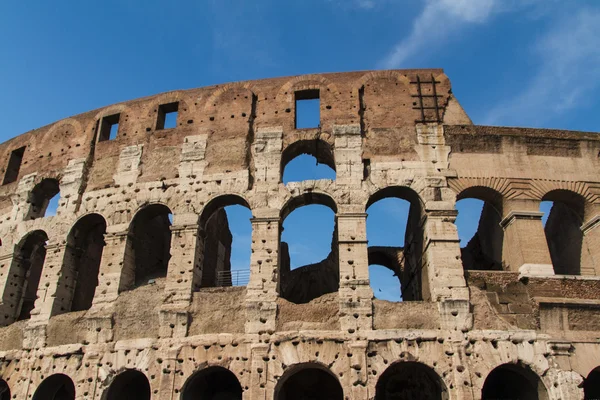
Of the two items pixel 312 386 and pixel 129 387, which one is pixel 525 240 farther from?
pixel 129 387

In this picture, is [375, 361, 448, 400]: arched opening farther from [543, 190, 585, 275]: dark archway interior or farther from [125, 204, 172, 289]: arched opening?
[125, 204, 172, 289]: arched opening

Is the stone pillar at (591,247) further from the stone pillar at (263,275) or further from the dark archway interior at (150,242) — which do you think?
the dark archway interior at (150,242)

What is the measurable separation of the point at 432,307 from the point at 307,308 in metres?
2.47

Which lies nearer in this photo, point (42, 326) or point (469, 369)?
point (469, 369)

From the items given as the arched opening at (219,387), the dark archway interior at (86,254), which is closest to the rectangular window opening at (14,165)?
the dark archway interior at (86,254)

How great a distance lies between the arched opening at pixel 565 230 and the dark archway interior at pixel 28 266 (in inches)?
502

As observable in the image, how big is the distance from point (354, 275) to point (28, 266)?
8881 mm

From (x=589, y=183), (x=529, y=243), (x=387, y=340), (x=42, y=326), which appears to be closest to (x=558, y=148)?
(x=589, y=183)

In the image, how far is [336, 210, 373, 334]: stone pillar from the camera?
10086 mm

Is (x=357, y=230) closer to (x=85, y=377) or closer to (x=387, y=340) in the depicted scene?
(x=387, y=340)

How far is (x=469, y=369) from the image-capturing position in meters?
9.56

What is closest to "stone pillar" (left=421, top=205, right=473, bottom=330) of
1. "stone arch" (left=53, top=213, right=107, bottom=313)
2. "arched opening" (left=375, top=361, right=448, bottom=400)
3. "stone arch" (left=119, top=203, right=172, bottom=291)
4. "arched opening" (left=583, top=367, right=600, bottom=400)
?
"arched opening" (left=375, top=361, right=448, bottom=400)

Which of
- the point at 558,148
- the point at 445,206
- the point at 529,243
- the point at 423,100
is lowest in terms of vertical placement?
the point at 529,243

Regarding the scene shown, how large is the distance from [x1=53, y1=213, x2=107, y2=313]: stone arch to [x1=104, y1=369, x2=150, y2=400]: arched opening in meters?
2.45
